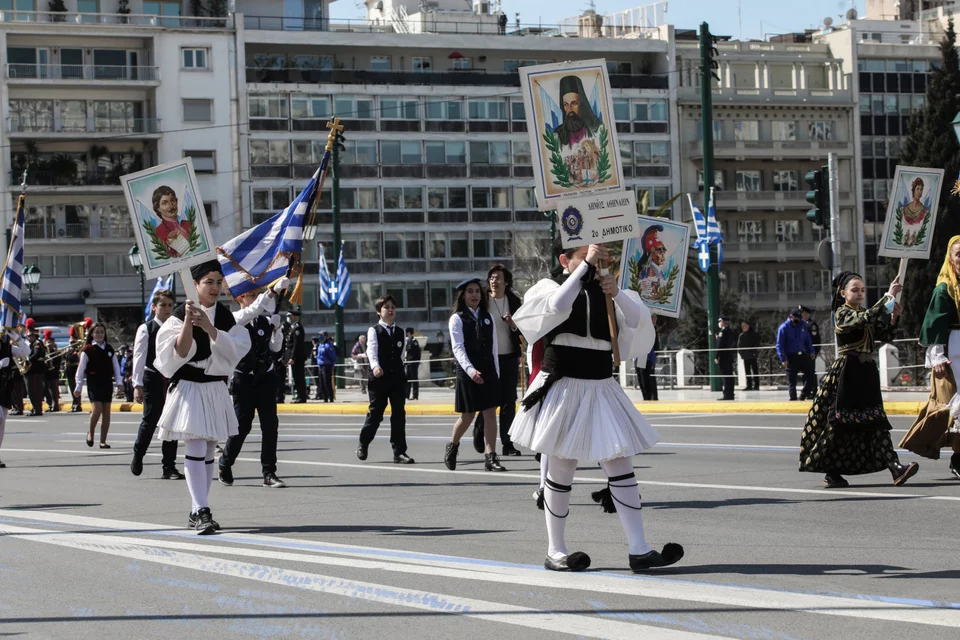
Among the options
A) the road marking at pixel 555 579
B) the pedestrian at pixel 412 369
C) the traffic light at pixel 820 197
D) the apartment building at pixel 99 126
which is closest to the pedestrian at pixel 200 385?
the road marking at pixel 555 579

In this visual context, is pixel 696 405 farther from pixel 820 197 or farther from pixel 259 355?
A: pixel 259 355

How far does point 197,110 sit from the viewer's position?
252 feet

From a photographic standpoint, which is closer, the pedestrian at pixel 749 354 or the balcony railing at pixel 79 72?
the pedestrian at pixel 749 354

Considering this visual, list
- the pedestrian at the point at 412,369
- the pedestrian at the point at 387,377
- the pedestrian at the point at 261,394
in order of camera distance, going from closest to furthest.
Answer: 1. the pedestrian at the point at 261,394
2. the pedestrian at the point at 387,377
3. the pedestrian at the point at 412,369

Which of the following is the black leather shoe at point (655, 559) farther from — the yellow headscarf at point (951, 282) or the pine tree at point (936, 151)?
the pine tree at point (936, 151)

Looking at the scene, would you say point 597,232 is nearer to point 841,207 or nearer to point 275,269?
point 275,269

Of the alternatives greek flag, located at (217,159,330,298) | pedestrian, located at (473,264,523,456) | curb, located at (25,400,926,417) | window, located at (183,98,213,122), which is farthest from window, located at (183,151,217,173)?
pedestrian, located at (473,264,523,456)

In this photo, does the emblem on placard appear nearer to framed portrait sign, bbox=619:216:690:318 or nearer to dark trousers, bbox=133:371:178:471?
framed portrait sign, bbox=619:216:690:318

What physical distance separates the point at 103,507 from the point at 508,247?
68368 millimetres

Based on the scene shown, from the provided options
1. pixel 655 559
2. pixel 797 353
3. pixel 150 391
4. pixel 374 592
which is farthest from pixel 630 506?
pixel 797 353

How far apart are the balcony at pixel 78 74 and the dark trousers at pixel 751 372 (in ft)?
165

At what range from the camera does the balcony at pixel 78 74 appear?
73812mm

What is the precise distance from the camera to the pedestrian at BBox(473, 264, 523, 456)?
48.8 ft

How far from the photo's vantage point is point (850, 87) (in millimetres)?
87875
